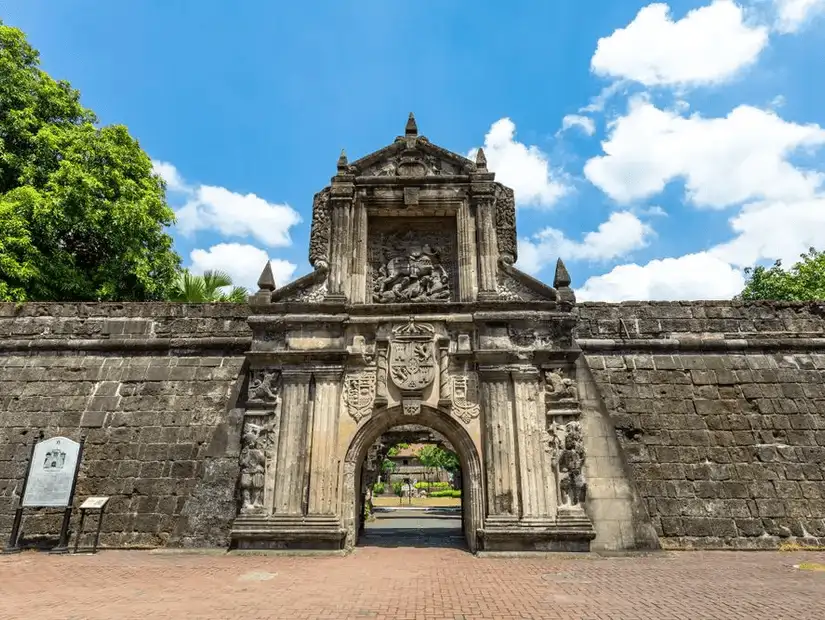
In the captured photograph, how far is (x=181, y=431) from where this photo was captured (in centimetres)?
1048

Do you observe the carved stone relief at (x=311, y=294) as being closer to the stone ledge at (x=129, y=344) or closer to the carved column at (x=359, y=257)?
the carved column at (x=359, y=257)

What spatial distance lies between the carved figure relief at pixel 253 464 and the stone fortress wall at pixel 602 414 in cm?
36

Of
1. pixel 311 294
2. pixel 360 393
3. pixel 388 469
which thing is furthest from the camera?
pixel 388 469

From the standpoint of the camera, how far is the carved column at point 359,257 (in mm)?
10617

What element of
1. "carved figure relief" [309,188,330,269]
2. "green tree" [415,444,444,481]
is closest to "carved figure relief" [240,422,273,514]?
"carved figure relief" [309,188,330,269]

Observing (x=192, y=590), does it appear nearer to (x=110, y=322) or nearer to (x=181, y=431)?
(x=181, y=431)

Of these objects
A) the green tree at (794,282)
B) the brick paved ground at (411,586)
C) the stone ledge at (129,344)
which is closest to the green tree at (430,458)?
the green tree at (794,282)

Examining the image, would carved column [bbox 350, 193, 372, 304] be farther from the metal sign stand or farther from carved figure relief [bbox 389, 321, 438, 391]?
the metal sign stand

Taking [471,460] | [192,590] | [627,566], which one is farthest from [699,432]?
[192,590]

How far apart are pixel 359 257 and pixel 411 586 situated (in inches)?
258

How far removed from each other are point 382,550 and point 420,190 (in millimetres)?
7436

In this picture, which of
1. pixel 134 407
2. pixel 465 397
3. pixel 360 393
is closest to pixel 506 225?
pixel 465 397

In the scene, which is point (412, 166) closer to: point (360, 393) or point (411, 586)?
point (360, 393)

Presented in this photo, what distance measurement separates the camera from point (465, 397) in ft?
32.2
